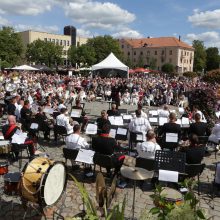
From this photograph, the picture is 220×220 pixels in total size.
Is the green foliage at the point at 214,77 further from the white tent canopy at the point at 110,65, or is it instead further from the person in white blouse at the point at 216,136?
the person in white blouse at the point at 216,136

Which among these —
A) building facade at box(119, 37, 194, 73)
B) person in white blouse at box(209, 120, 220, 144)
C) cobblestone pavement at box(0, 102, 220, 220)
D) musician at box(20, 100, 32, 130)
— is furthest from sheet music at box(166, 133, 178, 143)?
building facade at box(119, 37, 194, 73)

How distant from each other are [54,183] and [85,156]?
1.89m

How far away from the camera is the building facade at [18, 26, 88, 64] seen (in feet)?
298

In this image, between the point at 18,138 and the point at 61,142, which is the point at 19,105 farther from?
the point at 18,138

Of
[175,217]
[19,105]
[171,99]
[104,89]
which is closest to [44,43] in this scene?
[104,89]

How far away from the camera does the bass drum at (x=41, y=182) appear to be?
5266 mm

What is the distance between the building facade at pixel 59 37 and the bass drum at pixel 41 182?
77.0 m

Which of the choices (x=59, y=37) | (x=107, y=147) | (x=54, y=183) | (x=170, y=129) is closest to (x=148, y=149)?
(x=107, y=147)

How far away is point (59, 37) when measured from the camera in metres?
98.6

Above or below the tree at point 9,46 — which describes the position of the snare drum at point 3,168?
below

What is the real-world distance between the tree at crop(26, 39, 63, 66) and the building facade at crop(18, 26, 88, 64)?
9.40 meters

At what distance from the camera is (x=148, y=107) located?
22516 millimetres

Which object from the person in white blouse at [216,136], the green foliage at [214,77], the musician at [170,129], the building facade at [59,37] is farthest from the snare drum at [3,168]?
the building facade at [59,37]

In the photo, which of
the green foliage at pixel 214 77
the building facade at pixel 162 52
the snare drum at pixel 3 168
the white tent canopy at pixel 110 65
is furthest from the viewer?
the building facade at pixel 162 52
